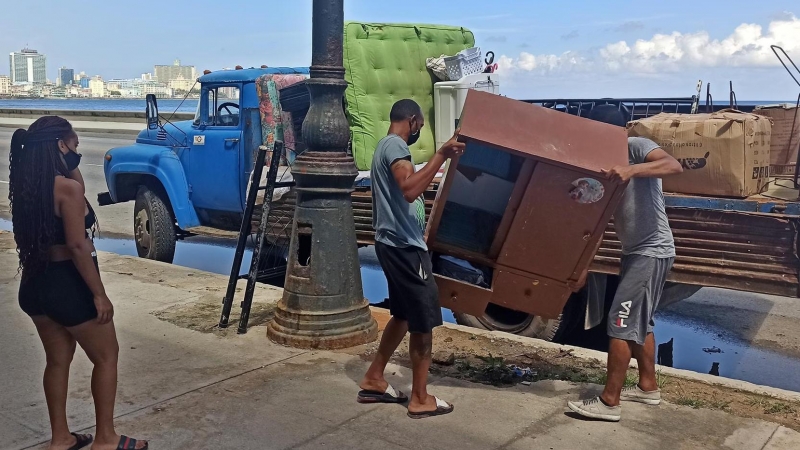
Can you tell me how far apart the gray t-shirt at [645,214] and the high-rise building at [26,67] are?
204320 millimetres

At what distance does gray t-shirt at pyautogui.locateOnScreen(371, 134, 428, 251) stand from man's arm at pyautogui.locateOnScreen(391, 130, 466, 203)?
2.9 inches

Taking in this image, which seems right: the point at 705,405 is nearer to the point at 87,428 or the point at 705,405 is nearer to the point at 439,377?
the point at 439,377

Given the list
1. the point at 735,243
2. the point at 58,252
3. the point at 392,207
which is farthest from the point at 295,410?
the point at 735,243

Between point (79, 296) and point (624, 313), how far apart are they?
2741 millimetres

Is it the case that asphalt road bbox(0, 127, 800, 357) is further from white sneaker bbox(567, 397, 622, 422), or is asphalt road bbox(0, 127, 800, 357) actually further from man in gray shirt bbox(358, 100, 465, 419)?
man in gray shirt bbox(358, 100, 465, 419)

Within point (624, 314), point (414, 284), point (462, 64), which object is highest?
point (462, 64)

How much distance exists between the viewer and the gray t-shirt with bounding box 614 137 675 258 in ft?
13.5

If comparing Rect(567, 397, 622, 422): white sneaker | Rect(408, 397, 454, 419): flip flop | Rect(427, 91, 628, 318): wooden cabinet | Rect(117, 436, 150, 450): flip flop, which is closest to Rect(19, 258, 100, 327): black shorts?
Rect(117, 436, 150, 450): flip flop

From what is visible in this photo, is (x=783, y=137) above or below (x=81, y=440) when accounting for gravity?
above

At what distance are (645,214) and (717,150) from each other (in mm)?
1248

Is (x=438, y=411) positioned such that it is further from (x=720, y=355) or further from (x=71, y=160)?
(x=720, y=355)

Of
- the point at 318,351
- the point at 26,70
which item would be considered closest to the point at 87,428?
the point at 318,351

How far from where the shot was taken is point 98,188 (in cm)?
1571

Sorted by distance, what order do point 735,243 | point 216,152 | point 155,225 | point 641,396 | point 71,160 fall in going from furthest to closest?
point 155,225, point 216,152, point 735,243, point 641,396, point 71,160
